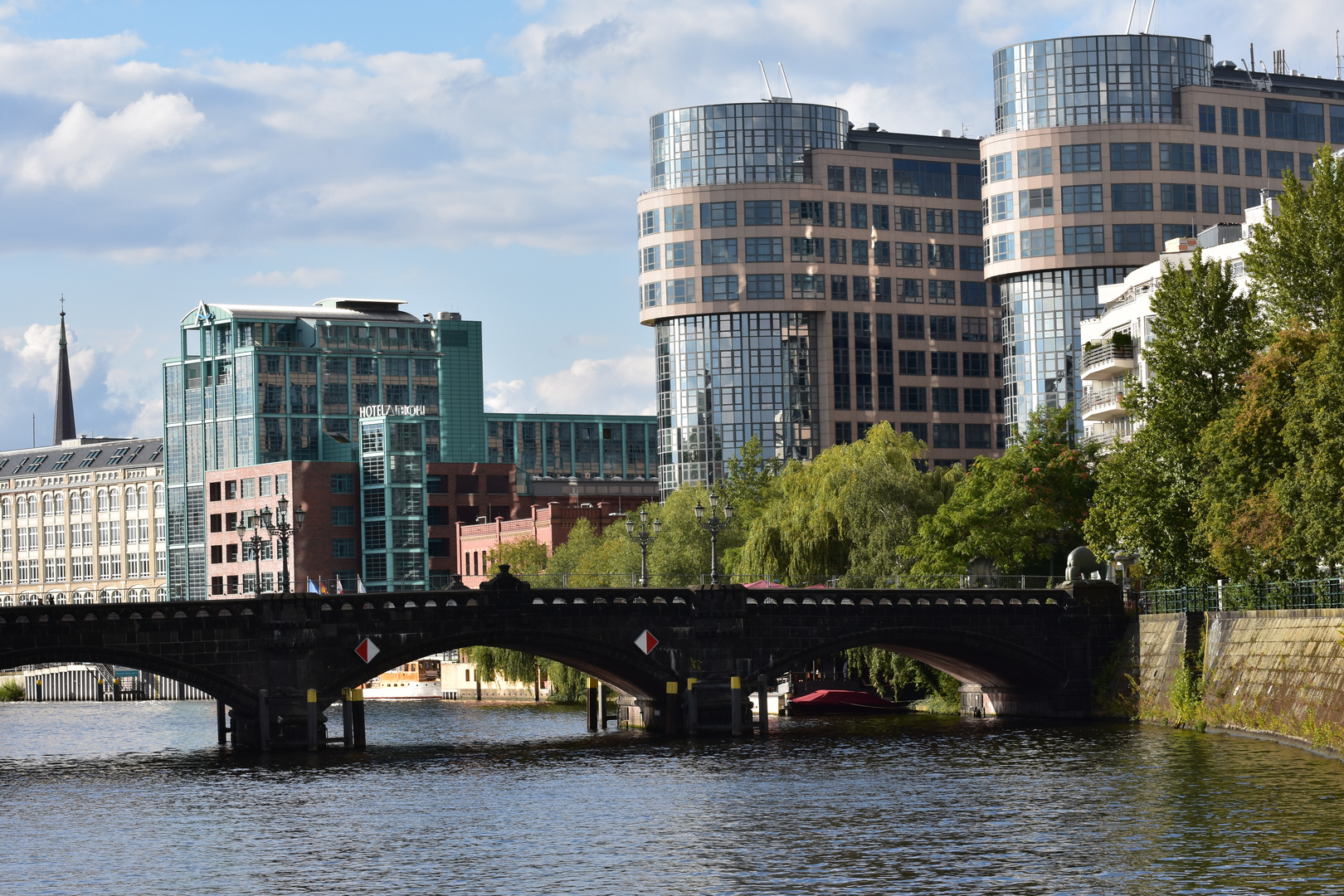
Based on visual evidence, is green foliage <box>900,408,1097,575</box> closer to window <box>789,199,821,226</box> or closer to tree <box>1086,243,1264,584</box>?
tree <box>1086,243,1264,584</box>

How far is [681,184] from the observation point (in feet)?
592

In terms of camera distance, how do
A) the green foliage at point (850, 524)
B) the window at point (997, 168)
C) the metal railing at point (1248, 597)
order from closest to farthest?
the metal railing at point (1248, 597), the green foliage at point (850, 524), the window at point (997, 168)

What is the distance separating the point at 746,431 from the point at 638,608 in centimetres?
8686

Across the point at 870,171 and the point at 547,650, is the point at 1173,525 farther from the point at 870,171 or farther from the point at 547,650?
the point at 870,171

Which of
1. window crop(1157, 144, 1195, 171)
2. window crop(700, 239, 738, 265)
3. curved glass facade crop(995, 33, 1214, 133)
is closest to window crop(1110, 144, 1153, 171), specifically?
window crop(1157, 144, 1195, 171)

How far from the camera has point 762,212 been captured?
590 feet

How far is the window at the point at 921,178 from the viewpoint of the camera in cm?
18888

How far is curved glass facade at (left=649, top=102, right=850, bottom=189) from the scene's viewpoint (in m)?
Answer: 180

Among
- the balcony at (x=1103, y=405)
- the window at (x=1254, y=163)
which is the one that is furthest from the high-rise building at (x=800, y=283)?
the balcony at (x=1103, y=405)

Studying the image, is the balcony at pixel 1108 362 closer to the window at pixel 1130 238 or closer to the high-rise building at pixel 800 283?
the window at pixel 1130 238

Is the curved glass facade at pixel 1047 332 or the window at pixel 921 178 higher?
the window at pixel 921 178

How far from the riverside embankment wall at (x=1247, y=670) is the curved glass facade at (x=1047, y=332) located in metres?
70.2

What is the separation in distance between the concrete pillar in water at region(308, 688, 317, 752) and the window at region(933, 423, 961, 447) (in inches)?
4378

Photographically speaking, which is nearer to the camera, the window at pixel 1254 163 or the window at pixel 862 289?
the window at pixel 1254 163
